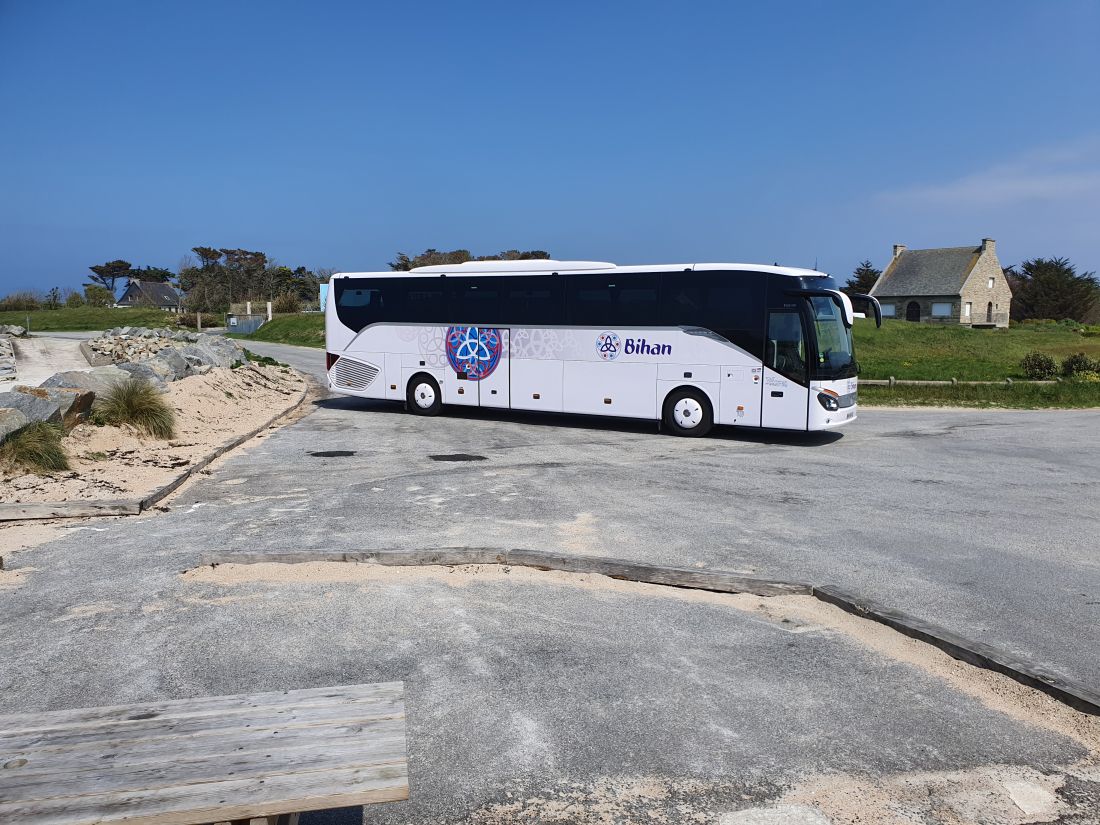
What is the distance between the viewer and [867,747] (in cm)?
443

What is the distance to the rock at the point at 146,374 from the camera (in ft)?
53.7

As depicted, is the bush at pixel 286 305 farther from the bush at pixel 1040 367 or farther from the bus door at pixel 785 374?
the bus door at pixel 785 374

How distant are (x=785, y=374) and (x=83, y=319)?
54677 millimetres

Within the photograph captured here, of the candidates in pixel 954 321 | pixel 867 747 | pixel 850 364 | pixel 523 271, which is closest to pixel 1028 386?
pixel 850 364

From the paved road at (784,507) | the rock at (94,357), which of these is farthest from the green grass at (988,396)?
the rock at (94,357)

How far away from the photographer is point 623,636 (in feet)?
19.4

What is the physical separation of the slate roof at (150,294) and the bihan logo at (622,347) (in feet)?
309

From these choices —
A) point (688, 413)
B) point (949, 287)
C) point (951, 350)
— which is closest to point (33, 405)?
point (688, 413)

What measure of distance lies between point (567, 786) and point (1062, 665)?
347cm

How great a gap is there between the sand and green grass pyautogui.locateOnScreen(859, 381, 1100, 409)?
1661 centimetres

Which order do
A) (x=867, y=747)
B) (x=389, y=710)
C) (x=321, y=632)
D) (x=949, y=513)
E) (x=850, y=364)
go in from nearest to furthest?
(x=389, y=710)
(x=867, y=747)
(x=321, y=632)
(x=949, y=513)
(x=850, y=364)

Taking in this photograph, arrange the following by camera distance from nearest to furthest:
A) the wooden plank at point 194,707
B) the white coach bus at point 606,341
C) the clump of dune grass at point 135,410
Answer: the wooden plank at point 194,707 → the clump of dune grass at point 135,410 → the white coach bus at point 606,341

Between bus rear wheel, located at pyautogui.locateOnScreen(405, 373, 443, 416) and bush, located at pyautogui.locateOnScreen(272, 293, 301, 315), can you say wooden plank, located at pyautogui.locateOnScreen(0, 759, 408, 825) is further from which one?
bush, located at pyautogui.locateOnScreen(272, 293, 301, 315)

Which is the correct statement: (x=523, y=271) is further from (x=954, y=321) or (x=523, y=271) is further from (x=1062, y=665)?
(x=954, y=321)
